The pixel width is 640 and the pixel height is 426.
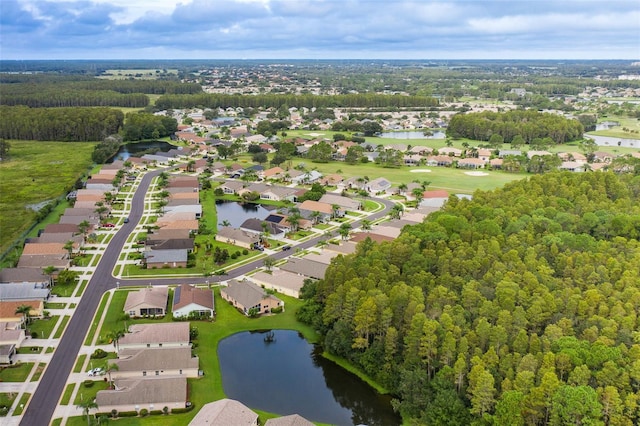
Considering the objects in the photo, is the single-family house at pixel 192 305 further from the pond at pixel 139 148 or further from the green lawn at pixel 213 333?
the pond at pixel 139 148

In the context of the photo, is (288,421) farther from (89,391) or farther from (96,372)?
(96,372)

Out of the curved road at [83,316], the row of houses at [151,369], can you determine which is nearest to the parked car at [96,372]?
the row of houses at [151,369]

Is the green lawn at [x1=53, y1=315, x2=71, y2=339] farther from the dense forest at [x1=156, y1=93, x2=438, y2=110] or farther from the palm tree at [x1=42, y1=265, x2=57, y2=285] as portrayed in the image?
the dense forest at [x1=156, y1=93, x2=438, y2=110]

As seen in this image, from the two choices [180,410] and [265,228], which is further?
[265,228]

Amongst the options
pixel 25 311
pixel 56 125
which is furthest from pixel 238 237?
pixel 56 125

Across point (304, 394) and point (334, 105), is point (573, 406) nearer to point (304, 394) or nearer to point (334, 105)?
point (304, 394)

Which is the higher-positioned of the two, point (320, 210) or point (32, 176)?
point (32, 176)
